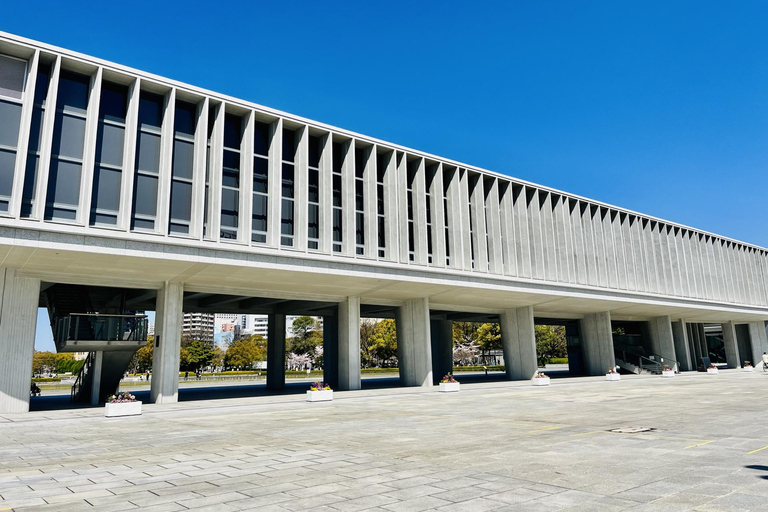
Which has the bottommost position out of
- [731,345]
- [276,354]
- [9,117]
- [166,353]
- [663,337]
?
[731,345]

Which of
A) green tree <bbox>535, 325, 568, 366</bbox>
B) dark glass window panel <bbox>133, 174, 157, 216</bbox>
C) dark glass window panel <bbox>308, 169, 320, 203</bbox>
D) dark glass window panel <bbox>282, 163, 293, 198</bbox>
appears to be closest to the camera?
dark glass window panel <bbox>133, 174, 157, 216</bbox>

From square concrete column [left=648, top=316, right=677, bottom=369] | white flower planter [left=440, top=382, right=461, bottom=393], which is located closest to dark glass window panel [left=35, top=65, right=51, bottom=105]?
white flower planter [left=440, top=382, right=461, bottom=393]

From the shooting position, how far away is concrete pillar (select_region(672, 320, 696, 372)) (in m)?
63.0

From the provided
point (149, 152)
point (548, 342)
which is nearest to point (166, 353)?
point (149, 152)

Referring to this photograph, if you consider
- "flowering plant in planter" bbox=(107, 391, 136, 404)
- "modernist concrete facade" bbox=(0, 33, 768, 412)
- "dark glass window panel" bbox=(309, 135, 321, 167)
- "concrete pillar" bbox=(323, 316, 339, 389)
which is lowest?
"flowering plant in planter" bbox=(107, 391, 136, 404)

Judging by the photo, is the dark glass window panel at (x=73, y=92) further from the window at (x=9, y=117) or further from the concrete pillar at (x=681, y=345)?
the concrete pillar at (x=681, y=345)

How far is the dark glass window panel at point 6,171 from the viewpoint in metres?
21.2

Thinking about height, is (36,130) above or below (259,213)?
above

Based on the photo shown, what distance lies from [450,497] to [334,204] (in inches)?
1009

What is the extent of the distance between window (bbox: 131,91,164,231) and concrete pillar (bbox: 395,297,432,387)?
20.9 m

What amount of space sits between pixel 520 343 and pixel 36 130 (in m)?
39.7

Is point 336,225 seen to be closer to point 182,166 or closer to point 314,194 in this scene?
point 314,194

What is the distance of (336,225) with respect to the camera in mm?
31484

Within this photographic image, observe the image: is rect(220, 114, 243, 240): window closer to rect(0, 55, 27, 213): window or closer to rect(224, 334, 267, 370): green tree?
rect(0, 55, 27, 213): window
